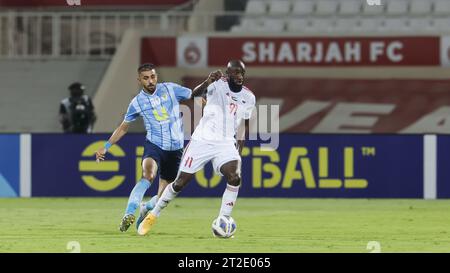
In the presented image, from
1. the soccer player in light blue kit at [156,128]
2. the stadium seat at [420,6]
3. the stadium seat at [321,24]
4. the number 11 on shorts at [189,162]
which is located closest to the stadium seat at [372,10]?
the stadium seat at [420,6]

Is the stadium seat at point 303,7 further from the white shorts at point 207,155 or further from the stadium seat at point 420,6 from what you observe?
the white shorts at point 207,155

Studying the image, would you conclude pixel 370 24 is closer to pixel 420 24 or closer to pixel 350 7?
pixel 350 7

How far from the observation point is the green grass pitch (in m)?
13.1

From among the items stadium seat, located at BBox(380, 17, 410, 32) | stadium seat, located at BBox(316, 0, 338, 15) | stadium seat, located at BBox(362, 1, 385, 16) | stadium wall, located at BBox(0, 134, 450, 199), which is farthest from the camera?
stadium seat, located at BBox(316, 0, 338, 15)

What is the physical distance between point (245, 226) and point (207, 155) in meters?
1.84

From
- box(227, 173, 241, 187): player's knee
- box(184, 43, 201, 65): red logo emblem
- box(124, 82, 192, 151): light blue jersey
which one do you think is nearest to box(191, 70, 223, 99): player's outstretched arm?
box(124, 82, 192, 151): light blue jersey

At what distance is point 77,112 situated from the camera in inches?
961

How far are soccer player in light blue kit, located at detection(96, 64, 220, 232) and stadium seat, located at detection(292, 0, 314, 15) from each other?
14.3m

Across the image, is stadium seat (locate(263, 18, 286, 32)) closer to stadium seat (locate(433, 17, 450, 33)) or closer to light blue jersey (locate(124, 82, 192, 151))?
stadium seat (locate(433, 17, 450, 33))

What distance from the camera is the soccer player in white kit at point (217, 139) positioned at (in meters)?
14.2

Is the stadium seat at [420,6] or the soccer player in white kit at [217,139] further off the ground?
the stadium seat at [420,6]

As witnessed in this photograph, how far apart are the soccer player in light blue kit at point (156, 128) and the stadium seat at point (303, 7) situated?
1431cm

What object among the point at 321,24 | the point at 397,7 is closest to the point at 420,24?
the point at 397,7
